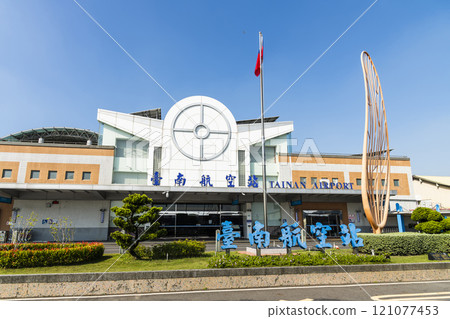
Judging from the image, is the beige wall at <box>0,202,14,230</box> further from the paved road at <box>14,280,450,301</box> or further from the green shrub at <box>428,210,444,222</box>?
the green shrub at <box>428,210,444,222</box>

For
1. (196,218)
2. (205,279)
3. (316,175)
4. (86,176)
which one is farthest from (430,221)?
(86,176)

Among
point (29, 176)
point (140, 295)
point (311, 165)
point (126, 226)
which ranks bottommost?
point (140, 295)

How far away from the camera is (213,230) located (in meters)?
29.7

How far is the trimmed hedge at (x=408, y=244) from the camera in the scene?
47.9ft

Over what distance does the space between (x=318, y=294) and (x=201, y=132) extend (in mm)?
24088

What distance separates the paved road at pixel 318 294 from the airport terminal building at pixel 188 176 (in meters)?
16.8

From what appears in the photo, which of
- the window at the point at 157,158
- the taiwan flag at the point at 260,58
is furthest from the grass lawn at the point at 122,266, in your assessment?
the window at the point at 157,158

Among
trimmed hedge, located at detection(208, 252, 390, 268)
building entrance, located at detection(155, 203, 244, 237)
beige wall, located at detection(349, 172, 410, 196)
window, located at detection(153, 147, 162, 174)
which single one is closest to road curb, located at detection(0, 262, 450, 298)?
trimmed hedge, located at detection(208, 252, 390, 268)

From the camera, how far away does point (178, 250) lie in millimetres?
13664

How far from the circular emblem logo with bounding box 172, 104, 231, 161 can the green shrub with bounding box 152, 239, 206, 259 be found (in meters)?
16.7

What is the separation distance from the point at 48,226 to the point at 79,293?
21.8 meters

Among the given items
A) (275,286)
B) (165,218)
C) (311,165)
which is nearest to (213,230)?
(165,218)

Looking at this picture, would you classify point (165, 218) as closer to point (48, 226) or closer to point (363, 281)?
point (48, 226)

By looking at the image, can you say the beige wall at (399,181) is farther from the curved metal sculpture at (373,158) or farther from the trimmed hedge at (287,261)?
the trimmed hedge at (287,261)
